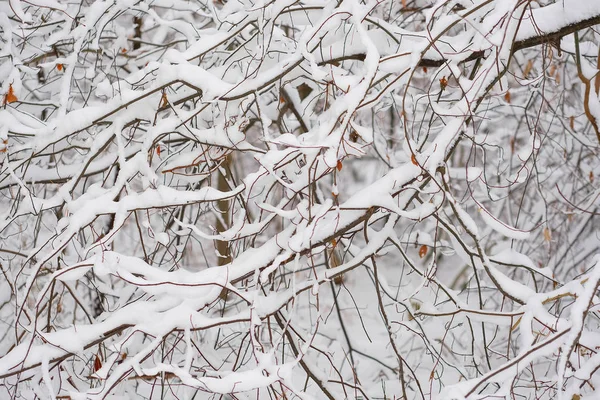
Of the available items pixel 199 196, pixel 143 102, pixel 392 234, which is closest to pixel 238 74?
pixel 143 102

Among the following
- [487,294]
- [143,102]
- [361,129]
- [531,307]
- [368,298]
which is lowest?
[531,307]

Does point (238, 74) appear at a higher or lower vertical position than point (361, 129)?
higher

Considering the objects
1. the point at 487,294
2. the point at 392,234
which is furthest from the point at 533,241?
the point at 392,234

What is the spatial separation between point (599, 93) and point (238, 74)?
1.30m

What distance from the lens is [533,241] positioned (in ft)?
16.7

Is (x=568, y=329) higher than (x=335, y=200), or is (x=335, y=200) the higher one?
(x=335, y=200)

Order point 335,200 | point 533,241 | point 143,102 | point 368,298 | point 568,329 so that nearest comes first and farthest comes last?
point 568,329, point 335,200, point 143,102, point 533,241, point 368,298

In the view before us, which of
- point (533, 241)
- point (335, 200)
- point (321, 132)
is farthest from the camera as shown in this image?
point (533, 241)

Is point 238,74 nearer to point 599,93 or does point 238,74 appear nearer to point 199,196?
point 199,196

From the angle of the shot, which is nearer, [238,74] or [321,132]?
[321,132]

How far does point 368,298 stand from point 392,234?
4396mm

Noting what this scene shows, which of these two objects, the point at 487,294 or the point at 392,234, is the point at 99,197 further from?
the point at 487,294

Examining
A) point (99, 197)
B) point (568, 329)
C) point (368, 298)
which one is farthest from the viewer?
point (368, 298)

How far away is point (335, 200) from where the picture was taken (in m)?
2.02
